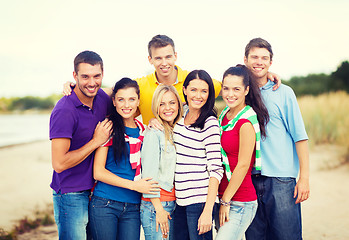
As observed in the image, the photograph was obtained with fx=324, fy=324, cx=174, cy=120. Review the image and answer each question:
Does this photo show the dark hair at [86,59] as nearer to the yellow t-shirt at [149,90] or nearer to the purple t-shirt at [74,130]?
the purple t-shirt at [74,130]

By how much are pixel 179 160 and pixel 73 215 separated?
115cm

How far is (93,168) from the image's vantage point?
3176 mm

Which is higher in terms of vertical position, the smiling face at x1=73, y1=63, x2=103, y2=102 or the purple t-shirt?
the smiling face at x1=73, y1=63, x2=103, y2=102

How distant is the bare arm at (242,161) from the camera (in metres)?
2.91

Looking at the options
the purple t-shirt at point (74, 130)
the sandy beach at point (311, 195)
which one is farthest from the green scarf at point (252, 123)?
the sandy beach at point (311, 195)

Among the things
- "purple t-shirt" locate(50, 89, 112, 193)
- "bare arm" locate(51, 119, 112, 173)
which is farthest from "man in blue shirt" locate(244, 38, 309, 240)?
"purple t-shirt" locate(50, 89, 112, 193)

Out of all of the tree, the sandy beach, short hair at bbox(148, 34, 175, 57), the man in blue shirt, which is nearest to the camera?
the man in blue shirt

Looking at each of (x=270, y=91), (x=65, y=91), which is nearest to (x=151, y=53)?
(x=65, y=91)

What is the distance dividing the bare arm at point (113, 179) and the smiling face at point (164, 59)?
1.49 meters

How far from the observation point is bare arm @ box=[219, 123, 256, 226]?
2.91m

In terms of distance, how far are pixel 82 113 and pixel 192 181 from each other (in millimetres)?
1291

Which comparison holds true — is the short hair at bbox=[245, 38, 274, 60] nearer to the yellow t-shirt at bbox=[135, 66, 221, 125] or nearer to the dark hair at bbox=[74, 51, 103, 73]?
the yellow t-shirt at bbox=[135, 66, 221, 125]

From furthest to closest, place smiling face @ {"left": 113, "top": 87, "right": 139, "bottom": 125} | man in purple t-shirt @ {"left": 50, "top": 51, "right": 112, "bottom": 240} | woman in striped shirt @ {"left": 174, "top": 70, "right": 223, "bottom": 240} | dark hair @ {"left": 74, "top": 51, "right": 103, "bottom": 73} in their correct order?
dark hair @ {"left": 74, "top": 51, "right": 103, "bottom": 73} → smiling face @ {"left": 113, "top": 87, "right": 139, "bottom": 125} → man in purple t-shirt @ {"left": 50, "top": 51, "right": 112, "bottom": 240} → woman in striped shirt @ {"left": 174, "top": 70, "right": 223, "bottom": 240}

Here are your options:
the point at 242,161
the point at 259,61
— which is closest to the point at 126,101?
the point at 242,161
